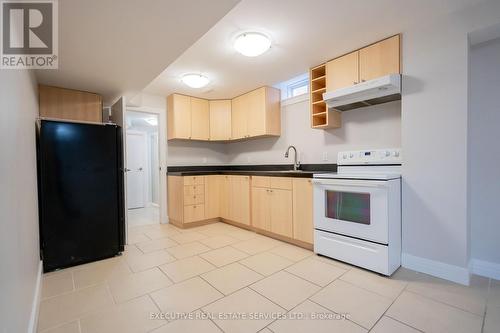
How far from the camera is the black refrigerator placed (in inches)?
86.7

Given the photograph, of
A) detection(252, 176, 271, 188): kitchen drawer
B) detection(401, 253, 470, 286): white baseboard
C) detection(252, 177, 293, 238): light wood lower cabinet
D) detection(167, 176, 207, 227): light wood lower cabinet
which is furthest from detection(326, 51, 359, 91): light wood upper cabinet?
detection(167, 176, 207, 227): light wood lower cabinet

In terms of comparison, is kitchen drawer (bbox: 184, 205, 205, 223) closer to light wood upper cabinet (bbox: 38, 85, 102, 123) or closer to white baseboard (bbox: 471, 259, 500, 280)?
light wood upper cabinet (bbox: 38, 85, 102, 123)

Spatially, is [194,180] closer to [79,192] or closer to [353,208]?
[79,192]

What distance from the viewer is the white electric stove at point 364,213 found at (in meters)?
2.04

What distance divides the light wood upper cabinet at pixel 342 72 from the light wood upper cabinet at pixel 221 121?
6.74 feet

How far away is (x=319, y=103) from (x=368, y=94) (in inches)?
27.6

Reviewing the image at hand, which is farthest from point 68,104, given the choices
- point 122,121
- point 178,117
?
point 178,117

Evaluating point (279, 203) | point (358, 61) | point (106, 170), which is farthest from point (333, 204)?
point (106, 170)

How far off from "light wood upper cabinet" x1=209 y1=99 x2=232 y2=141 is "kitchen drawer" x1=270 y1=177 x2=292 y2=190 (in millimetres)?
1563

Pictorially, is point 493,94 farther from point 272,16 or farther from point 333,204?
point 272,16

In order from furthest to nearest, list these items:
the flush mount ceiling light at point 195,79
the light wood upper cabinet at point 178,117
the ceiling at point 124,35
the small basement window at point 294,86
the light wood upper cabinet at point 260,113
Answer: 1. the light wood upper cabinet at point 178,117
2. the light wood upper cabinet at point 260,113
3. the small basement window at point 294,86
4. the flush mount ceiling light at point 195,79
5. the ceiling at point 124,35

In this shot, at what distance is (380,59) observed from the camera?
7.58 feet

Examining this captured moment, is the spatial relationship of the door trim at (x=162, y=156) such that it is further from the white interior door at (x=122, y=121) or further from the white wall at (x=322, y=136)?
the white wall at (x=322, y=136)

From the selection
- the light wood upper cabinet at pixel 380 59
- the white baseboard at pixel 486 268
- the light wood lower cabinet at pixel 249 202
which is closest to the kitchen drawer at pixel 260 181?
the light wood lower cabinet at pixel 249 202
